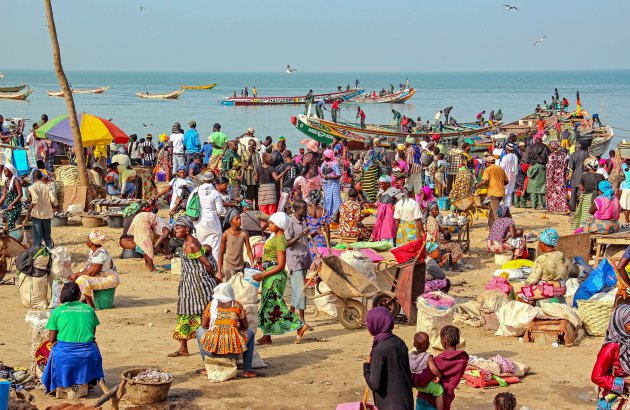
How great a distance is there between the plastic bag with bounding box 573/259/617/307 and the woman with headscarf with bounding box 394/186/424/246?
2.55m

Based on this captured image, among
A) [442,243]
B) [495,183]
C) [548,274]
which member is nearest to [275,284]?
[548,274]

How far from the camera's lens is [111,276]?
10.9m

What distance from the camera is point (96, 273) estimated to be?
10734 millimetres

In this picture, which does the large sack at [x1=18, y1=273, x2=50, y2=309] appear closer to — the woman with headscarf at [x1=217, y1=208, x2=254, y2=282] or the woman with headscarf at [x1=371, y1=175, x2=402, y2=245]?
the woman with headscarf at [x1=217, y1=208, x2=254, y2=282]

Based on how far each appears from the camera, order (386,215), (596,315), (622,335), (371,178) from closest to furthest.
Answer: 1. (622,335)
2. (596,315)
3. (386,215)
4. (371,178)

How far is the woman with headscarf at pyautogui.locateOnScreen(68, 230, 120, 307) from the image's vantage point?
1054 centimetres


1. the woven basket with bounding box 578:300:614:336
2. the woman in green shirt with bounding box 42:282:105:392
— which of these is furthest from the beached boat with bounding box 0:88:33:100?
the woman in green shirt with bounding box 42:282:105:392

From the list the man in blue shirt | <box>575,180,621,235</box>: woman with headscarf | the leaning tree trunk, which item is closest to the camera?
<box>575,180,621,235</box>: woman with headscarf

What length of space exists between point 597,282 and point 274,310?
3.92 m

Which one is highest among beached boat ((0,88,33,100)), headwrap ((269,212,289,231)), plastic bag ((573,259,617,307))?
headwrap ((269,212,289,231))

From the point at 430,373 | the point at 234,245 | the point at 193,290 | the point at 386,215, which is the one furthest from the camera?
the point at 386,215

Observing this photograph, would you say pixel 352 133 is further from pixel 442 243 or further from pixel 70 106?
pixel 442 243

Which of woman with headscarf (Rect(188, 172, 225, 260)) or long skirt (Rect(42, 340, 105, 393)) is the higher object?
woman with headscarf (Rect(188, 172, 225, 260))

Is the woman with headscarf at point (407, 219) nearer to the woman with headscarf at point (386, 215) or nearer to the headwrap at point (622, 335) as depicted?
the woman with headscarf at point (386, 215)
